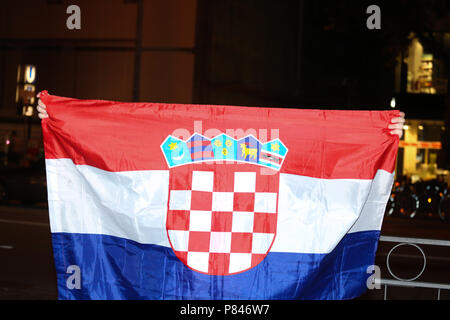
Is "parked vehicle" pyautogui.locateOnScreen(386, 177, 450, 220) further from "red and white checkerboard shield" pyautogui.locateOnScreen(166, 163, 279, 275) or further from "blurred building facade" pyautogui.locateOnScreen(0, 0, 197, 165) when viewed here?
"red and white checkerboard shield" pyautogui.locateOnScreen(166, 163, 279, 275)

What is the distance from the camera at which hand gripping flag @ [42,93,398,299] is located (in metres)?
4.25

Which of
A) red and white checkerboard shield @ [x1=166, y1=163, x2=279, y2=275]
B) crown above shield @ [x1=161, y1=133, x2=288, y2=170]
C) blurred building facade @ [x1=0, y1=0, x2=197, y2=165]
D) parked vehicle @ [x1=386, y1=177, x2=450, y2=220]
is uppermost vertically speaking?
blurred building facade @ [x1=0, y1=0, x2=197, y2=165]

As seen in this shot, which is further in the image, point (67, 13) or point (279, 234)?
point (67, 13)

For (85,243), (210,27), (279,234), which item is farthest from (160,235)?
(210,27)

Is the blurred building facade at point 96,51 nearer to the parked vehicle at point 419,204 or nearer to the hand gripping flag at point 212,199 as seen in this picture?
the parked vehicle at point 419,204

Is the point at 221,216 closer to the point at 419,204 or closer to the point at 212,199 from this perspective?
the point at 212,199

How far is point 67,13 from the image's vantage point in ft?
68.7

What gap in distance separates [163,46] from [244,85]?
3324mm

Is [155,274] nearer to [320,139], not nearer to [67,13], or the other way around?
[320,139]

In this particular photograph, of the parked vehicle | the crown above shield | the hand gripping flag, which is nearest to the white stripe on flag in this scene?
the hand gripping flag

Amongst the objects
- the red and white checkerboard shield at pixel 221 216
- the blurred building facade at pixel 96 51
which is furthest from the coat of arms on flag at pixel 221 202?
the blurred building facade at pixel 96 51

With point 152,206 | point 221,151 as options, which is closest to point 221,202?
point 221,151

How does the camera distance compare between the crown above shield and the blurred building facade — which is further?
the blurred building facade
